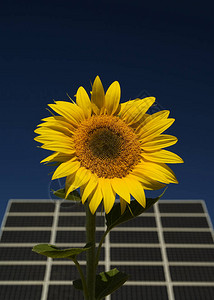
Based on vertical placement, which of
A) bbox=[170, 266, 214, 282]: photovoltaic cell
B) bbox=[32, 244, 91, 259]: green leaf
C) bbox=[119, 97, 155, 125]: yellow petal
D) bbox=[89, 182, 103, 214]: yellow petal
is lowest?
bbox=[32, 244, 91, 259]: green leaf

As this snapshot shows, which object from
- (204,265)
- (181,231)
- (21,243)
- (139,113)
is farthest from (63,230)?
(139,113)

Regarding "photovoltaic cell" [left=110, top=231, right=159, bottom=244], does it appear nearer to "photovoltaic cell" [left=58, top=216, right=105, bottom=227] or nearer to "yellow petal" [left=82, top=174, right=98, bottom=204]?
"photovoltaic cell" [left=58, top=216, right=105, bottom=227]

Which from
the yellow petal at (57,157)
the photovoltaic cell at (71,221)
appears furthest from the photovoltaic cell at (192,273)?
the yellow petal at (57,157)

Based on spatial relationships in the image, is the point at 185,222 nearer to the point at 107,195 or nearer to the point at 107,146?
the point at 107,146

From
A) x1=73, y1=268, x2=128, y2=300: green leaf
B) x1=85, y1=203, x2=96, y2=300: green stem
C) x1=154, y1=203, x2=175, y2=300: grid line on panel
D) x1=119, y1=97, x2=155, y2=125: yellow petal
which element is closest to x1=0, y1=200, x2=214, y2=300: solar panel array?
x1=154, y1=203, x2=175, y2=300: grid line on panel

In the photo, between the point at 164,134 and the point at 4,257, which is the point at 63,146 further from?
the point at 4,257

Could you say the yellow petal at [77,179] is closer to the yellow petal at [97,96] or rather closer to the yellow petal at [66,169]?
the yellow petal at [66,169]

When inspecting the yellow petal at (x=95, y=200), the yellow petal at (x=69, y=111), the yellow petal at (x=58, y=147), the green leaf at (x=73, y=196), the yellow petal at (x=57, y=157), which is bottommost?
the yellow petal at (x=95, y=200)
